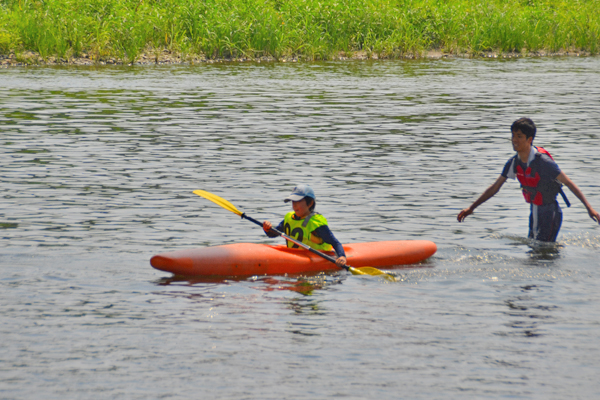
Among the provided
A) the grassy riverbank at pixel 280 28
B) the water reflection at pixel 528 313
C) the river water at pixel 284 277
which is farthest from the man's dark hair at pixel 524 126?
the grassy riverbank at pixel 280 28

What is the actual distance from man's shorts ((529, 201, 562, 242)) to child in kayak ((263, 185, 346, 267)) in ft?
6.42

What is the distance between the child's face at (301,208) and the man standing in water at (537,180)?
1.54 meters

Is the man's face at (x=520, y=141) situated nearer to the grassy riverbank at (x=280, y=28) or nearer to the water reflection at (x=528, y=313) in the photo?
the water reflection at (x=528, y=313)

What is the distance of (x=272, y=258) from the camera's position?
732 centimetres

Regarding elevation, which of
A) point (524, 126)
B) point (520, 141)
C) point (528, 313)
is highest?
point (524, 126)

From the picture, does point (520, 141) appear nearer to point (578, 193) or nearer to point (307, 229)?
point (578, 193)

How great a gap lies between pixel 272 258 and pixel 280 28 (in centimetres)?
2355

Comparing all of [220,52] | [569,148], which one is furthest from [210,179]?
[220,52]

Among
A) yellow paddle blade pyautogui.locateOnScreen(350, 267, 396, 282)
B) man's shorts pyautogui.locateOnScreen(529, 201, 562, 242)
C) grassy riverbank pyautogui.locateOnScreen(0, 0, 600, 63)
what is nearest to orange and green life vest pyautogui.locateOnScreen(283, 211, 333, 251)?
yellow paddle blade pyautogui.locateOnScreen(350, 267, 396, 282)

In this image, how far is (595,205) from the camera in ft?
32.2

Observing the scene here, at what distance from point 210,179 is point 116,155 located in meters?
2.56

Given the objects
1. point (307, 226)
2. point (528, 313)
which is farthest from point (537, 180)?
point (307, 226)

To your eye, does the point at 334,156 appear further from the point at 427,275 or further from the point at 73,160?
the point at 427,275

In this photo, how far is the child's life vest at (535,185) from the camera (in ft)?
24.9
